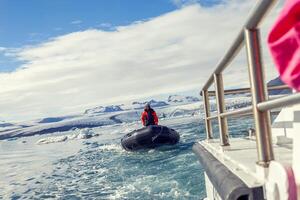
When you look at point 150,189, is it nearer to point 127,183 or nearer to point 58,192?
point 127,183

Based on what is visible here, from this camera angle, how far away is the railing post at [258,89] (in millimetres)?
2049

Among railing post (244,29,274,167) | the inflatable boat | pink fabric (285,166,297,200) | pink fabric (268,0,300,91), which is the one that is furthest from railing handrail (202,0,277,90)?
the inflatable boat

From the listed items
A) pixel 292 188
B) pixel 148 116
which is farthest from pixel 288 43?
pixel 148 116

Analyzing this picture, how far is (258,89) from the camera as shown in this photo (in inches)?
80.6

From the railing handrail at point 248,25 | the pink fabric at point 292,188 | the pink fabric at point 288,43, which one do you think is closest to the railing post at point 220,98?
the railing handrail at point 248,25

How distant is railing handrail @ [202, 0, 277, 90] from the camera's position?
1.75 metres

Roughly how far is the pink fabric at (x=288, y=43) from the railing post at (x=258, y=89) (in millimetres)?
814

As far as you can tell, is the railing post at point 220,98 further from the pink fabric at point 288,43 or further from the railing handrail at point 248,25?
the pink fabric at point 288,43

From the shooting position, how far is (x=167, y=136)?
17.0 m

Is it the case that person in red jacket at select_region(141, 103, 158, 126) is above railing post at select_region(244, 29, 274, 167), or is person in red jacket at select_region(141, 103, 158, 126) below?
above

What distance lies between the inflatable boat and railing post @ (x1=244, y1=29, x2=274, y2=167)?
14719 millimetres

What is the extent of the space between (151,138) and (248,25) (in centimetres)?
1497

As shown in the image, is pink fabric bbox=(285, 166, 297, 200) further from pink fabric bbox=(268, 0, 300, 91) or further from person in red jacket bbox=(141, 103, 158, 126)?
person in red jacket bbox=(141, 103, 158, 126)

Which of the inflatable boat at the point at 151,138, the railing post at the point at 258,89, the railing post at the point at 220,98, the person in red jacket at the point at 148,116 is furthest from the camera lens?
the person in red jacket at the point at 148,116
